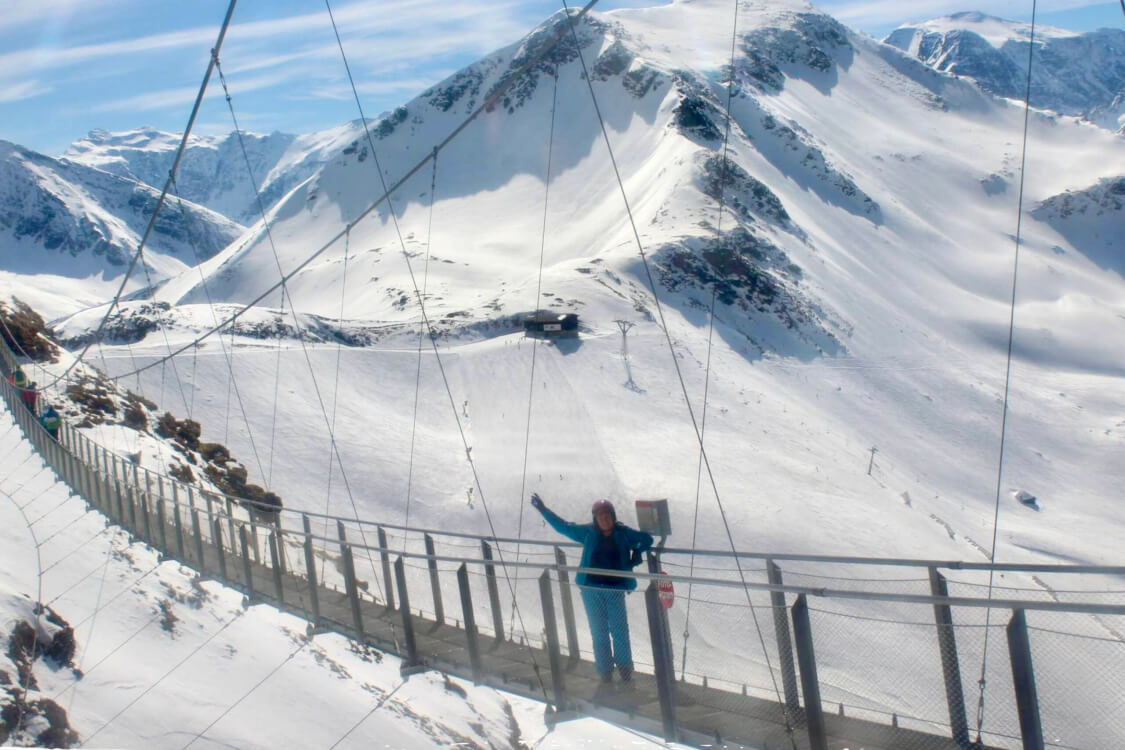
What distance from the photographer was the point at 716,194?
82750 millimetres

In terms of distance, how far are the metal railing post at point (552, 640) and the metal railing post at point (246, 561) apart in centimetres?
453

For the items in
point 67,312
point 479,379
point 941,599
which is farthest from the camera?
point 67,312

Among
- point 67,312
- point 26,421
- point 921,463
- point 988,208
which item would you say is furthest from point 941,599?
point 988,208

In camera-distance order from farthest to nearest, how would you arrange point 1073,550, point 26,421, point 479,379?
1. point 479,379
2. point 1073,550
3. point 26,421

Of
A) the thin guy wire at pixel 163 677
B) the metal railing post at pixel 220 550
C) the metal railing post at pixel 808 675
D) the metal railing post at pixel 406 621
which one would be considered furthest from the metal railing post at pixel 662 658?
the metal railing post at pixel 220 550

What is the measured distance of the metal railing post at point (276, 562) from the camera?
910cm

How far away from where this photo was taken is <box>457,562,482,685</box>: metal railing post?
21.8 feet

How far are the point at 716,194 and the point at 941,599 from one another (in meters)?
81.5

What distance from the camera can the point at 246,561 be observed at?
9.47 meters

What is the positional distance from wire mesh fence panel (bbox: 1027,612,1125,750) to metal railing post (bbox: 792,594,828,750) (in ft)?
3.22

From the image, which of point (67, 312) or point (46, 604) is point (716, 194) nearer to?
point (67, 312)

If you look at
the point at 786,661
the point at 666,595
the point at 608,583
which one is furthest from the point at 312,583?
the point at 786,661

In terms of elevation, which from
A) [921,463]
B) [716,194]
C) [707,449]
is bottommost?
[921,463]

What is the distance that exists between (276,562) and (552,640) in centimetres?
410
